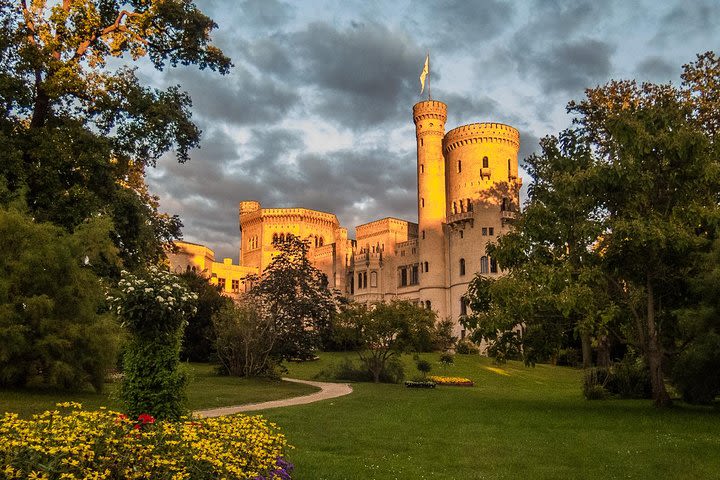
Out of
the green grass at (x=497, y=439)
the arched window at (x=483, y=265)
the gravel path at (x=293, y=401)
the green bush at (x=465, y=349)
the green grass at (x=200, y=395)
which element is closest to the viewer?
the green grass at (x=497, y=439)

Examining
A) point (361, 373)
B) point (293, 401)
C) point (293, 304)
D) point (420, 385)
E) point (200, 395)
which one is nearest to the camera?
point (200, 395)

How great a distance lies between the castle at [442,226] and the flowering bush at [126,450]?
3966 centimetres

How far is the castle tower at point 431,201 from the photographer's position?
5606cm

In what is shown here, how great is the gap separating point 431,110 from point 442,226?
1050 centimetres

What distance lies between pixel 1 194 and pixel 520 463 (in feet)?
50.2

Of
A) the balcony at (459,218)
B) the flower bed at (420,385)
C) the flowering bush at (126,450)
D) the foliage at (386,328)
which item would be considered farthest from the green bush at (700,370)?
the balcony at (459,218)

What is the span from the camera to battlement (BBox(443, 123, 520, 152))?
54.7m

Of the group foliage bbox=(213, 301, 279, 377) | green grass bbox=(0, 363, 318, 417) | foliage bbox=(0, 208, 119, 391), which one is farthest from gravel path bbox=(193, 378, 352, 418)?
foliage bbox=(0, 208, 119, 391)

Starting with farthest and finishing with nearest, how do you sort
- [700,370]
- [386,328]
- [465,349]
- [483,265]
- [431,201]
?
[431,201], [483,265], [465,349], [386,328], [700,370]

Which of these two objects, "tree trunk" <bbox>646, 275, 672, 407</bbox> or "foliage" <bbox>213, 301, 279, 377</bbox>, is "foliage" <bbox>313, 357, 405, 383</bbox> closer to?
"foliage" <bbox>213, 301, 279, 377</bbox>

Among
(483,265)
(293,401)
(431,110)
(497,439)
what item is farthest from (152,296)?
(431,110)

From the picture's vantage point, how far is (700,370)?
15.3 meters

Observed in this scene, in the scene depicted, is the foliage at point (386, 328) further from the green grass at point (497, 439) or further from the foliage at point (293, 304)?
the green grass at point (497, 439)

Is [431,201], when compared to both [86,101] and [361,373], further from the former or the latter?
[86,101]
